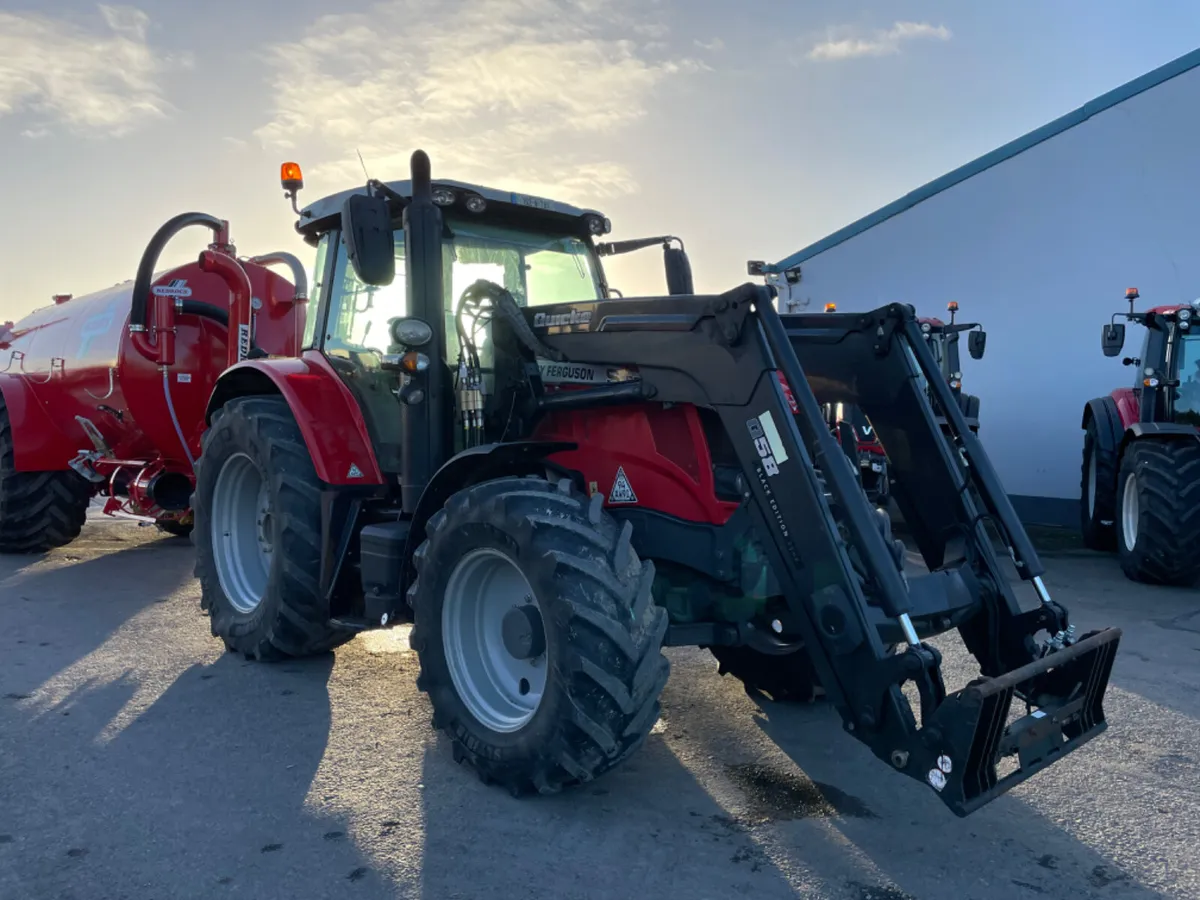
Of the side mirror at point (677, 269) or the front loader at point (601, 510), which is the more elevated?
the side mirror at point (677, 269)

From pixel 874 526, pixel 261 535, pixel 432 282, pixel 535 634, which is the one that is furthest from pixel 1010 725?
pixel 261 535

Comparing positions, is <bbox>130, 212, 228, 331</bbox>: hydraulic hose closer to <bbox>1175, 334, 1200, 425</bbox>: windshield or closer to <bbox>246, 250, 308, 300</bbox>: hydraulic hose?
<bbox>246, 250, 308, 300</bbox>: hydraulic hose

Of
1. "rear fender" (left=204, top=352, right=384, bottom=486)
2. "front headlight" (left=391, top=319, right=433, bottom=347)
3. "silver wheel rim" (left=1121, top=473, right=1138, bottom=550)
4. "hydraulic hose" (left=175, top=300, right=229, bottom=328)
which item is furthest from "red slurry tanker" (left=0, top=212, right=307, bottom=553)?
"silver wheel rim" (left=1121, top=473, right=1138, bottom=550)

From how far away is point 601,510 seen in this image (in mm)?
3297

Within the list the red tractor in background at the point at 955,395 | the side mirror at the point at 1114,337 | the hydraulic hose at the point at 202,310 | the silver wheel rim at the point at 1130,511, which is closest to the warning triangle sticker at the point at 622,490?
the red tractor in background at the point at 955,395

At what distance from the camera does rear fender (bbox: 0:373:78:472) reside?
805cm

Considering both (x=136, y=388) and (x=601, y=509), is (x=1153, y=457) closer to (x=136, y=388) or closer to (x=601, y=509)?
(x=601, y=509)

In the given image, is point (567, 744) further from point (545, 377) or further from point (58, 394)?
point (58, 394)

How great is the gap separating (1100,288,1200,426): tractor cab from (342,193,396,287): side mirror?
6892 millimetres

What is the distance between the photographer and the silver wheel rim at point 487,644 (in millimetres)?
3639

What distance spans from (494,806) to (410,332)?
1.87m

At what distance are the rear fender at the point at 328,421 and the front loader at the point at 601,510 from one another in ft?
0.04

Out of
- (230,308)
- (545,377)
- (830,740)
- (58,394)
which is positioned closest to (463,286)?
(545,377)

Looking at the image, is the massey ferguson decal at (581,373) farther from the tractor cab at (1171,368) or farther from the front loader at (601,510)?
the tractor cab at (1171,368)
